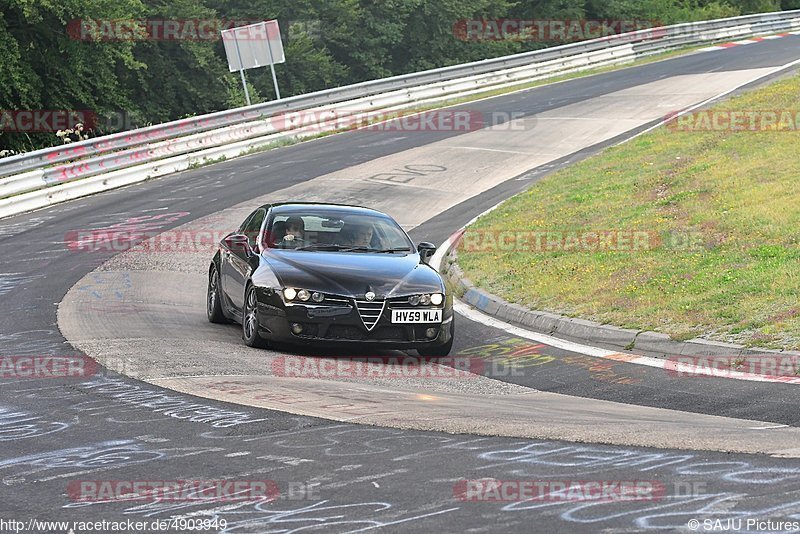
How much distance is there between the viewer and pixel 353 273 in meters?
11.3

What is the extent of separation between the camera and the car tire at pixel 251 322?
11438mm

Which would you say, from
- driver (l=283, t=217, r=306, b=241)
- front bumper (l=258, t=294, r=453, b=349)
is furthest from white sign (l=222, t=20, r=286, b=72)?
front bumper (l=258, t=294, r=453, b=349)

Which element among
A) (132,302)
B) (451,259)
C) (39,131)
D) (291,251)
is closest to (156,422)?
(291,251)

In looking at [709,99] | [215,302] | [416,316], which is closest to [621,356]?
[416,316]

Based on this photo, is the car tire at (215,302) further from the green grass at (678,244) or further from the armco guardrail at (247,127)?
the armco guardrail at (247,127)

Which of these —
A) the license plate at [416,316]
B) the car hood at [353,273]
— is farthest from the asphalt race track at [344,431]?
the car hood at [353,273]

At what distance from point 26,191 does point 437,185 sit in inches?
333

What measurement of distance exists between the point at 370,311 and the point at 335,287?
406mm

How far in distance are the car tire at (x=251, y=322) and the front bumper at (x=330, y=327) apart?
16cm

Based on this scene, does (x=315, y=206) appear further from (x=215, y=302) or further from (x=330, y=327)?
(x=330, y=327)

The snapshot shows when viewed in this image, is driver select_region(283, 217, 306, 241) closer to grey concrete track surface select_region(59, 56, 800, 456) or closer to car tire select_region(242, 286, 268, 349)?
car tire select_region(242, 286, 268, 349)

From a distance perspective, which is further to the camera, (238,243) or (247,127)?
(247,127)

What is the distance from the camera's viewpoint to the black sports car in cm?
1102

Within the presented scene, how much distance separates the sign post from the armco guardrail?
2023mm
